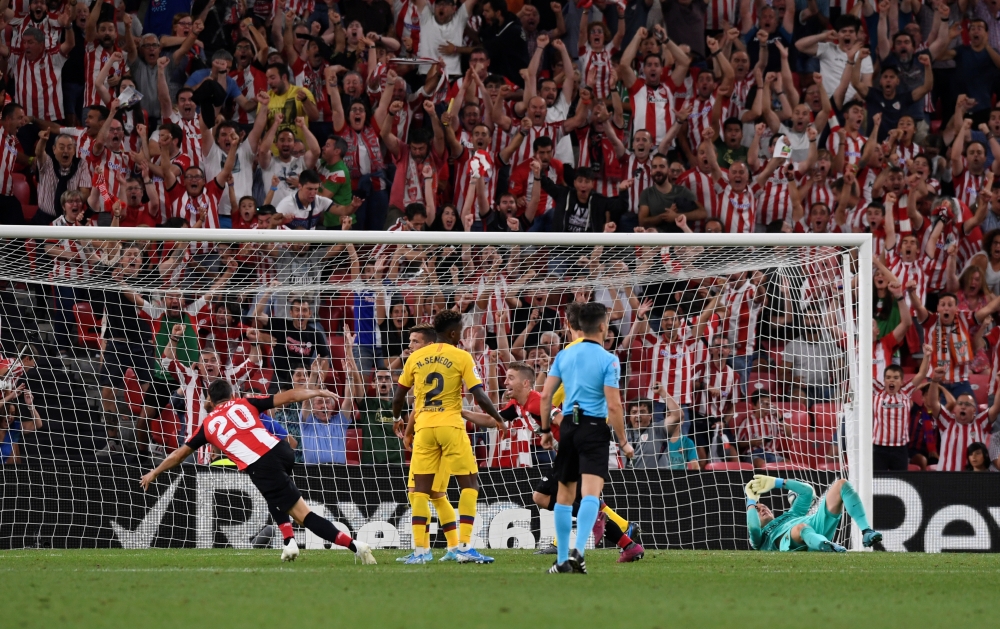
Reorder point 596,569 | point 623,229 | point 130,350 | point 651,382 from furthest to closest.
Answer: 1. point 623,229
2. point 651,382
3. point 130,350
4. point 596,569

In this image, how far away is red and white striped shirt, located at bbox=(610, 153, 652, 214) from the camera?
51.5ft

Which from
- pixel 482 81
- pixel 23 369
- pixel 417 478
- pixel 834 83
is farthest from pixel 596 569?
pixel 834 83

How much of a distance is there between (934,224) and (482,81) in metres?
6.25

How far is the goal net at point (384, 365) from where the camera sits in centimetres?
1190

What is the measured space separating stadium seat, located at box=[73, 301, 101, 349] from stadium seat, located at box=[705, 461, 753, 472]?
6.41m

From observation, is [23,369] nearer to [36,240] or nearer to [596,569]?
[36,240]

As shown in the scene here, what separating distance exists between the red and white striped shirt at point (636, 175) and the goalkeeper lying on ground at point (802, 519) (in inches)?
203

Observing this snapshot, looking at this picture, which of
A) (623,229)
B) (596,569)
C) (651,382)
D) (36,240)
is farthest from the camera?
(623,229)

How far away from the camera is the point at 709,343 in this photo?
43.4ft

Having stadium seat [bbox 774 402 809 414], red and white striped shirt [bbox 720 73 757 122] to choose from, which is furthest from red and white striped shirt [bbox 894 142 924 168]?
stadium seat [bbox 774 402 809 414]

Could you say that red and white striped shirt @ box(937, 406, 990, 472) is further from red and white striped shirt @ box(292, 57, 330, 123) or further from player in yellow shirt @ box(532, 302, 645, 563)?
red and white striped shirt @ box(292, 57, 330, 123)

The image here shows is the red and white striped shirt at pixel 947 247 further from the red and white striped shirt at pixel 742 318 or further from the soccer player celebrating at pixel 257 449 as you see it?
the soccer player celebrating at pixel 257 449

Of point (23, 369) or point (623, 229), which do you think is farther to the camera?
point (623, 229)

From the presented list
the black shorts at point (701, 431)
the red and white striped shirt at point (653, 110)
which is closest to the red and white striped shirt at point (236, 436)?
the black shorts at point (701, 431)
